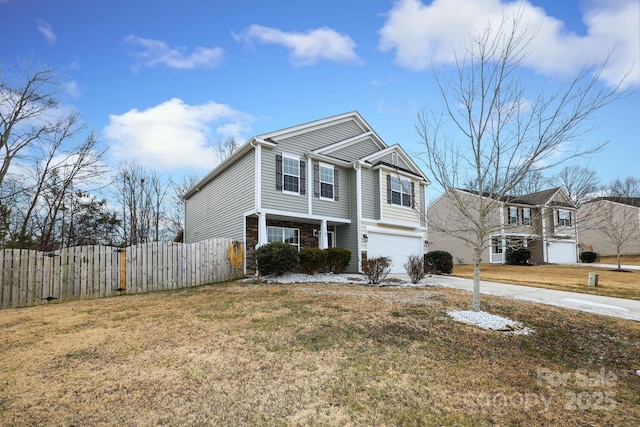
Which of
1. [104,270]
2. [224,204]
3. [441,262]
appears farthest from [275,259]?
[441,262]

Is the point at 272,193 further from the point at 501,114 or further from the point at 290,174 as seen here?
the point at 501,114

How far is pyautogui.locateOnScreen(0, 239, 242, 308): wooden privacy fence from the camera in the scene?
840cm

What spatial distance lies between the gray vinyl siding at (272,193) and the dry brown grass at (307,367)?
19.8 ft

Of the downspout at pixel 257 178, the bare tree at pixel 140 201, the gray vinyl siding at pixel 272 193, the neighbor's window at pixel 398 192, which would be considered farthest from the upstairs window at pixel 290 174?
the bare tree at pixel 140 201

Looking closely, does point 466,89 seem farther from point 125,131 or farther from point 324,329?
point 125,131

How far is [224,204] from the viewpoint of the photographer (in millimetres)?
15297

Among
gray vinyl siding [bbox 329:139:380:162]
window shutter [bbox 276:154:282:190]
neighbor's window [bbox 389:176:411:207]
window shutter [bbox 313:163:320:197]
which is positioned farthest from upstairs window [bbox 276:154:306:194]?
neighbor's window [bbox 389:176:411:207]

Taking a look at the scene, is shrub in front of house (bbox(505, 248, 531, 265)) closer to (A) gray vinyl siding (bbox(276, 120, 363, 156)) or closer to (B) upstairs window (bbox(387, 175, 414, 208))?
(B) upstairs window (bbox(387, 175, 414, 208))

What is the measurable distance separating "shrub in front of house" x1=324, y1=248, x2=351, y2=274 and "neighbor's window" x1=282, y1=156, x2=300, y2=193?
2.89m

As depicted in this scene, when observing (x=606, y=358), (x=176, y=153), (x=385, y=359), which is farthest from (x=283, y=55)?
(x=176, y=153)

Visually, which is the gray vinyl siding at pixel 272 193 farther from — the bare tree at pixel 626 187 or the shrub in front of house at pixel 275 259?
the bare tree at pixel 626 187

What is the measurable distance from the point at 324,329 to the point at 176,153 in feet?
73.1

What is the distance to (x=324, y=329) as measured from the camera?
567cm

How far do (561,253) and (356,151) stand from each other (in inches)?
946
